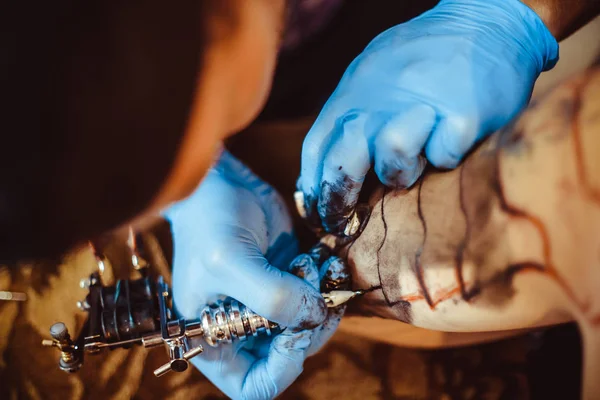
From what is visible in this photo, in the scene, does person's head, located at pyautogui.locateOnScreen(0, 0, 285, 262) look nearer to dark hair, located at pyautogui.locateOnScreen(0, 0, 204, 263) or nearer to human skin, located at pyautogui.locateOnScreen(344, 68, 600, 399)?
dark hair, located at pyautogui.locateOnScreen(0, 0, 204, 263)

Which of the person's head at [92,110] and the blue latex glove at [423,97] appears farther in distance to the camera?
the blue latex glove at [423,97]

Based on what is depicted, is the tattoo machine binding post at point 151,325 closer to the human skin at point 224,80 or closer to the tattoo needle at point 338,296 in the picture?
the tattoo needle at point 338,296

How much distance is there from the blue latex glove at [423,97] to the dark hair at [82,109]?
434 mm

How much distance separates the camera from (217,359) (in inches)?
40.9

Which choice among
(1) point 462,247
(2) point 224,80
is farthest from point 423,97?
(2) point 224,80

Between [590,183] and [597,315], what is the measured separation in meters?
0.19

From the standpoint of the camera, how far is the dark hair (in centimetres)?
44

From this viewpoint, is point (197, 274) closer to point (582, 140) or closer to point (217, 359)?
point (217, 359)

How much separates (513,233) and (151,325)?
0.78 meters

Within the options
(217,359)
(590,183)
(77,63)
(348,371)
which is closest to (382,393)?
(348,371)

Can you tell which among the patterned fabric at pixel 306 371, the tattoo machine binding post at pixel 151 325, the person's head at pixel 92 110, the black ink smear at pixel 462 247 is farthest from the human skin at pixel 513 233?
the person's head at pixel 92 110

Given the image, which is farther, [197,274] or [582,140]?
[197,274]

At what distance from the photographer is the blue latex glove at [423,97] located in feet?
2.62

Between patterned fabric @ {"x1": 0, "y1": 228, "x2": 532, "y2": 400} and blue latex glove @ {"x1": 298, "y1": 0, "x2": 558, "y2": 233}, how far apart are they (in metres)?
0.42
